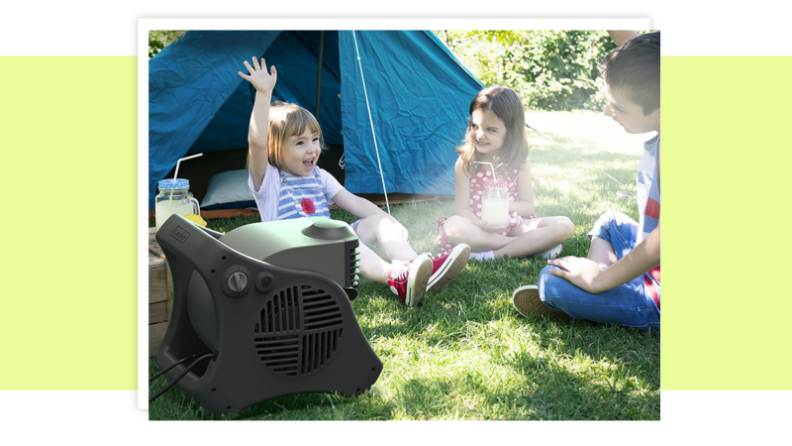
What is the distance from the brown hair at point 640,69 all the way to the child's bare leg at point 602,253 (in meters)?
0.43

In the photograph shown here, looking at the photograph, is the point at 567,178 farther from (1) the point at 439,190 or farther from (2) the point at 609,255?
(2) the point at 609,255

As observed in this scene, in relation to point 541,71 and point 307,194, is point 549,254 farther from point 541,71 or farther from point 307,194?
point 541,71

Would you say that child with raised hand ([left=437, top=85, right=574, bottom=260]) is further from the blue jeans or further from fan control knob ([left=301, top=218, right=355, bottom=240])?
fan control knob ([left=301, top=218, right=355, bottom=240])

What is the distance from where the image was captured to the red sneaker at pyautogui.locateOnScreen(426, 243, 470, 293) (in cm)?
196

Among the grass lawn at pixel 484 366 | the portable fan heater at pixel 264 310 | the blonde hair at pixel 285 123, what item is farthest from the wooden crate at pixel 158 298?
the blonde hair at pixel 285 123

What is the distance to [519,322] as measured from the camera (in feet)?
5.85

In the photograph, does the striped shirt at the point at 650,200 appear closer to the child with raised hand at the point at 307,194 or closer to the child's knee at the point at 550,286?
the child's knee at the point at 550,286

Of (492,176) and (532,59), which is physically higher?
(532,59)

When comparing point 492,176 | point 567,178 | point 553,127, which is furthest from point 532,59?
point 492,176

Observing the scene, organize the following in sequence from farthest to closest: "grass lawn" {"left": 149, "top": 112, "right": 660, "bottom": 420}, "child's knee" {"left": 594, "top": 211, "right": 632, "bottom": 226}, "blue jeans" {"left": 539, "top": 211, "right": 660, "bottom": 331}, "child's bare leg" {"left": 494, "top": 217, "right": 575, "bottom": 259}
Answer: "child's bare leg" {"left": 494, "top": 217, "right": 575, "bottom": 259}, "child's knee" {"left": 594, "top": 211, "right": 632, "bottom": 226}, "blue jeans" {"left": 539, "top": 211, "right": 660, "bottom": 331}, "grass lawn" {"left": 149, "top": 112, "right": 660, "bottom": 420}

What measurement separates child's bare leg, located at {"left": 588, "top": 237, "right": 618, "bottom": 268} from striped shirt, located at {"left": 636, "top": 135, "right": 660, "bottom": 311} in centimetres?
21

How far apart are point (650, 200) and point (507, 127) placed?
97cm

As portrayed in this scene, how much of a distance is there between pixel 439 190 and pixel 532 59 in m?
1.70

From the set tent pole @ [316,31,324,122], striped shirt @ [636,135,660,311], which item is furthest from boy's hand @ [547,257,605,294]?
tent pole @ [316,31,324,122]
